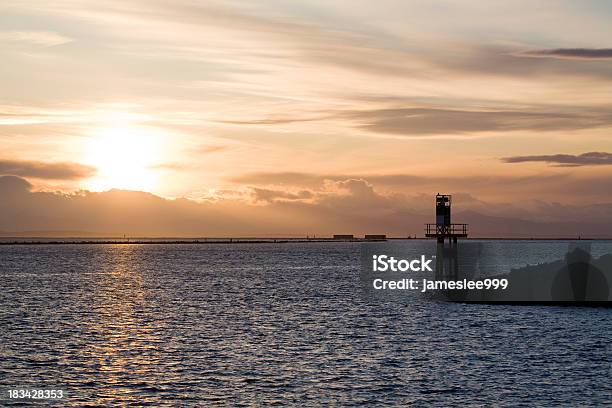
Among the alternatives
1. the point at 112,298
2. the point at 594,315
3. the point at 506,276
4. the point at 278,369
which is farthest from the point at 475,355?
the point at 112,298

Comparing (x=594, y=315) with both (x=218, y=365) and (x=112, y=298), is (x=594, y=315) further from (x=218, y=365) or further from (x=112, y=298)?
(x=112, y=298)

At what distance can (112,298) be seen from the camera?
100375 mm

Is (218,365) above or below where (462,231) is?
below

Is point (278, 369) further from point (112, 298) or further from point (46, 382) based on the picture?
point (112, 298)

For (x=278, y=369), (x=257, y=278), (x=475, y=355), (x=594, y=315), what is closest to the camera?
(x=278, y=369)

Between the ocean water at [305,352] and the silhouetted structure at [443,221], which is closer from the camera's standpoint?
the ocean water at [305,352]

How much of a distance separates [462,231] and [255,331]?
40.6 meters

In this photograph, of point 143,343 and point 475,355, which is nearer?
point 475,355

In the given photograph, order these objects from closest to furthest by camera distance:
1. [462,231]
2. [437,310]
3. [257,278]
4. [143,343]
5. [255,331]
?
[143,343], [255,331], [437,310], [462,231], [257,278]

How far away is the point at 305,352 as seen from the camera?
54094mm

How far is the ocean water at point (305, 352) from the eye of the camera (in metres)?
41.7

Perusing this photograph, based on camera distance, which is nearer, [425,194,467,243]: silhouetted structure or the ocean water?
the ocean water

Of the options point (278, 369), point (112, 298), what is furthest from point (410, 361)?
point (112, 298)

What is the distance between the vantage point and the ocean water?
137 ft
